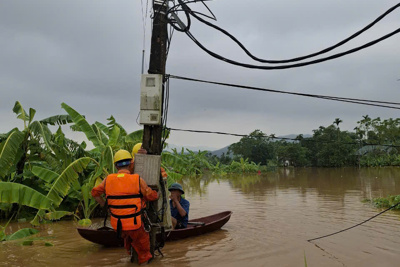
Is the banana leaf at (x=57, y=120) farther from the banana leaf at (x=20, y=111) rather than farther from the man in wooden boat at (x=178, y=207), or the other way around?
the man in wooden boat at (x=178, y=207)

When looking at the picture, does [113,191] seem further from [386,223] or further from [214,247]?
[386,223]

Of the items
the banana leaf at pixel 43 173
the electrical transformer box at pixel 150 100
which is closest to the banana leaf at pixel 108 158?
the banana leaf at pixel 43 173

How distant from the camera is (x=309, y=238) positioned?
331 inches

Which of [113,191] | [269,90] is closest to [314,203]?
[269,90]

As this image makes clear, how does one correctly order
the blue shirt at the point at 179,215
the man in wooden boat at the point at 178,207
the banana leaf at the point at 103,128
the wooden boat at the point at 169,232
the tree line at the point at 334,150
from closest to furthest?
the wooden boat at the point at 169,232 → the man in wooden boat at the point at 178,207 → the blue shirt at the point at 179,215 → the banana leaf at the point at 103,128 → the tree line at the point at 334,150

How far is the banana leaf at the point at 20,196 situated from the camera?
23.7 ft

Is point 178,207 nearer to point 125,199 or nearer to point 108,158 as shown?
point 125,199

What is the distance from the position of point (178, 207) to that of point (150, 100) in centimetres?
305

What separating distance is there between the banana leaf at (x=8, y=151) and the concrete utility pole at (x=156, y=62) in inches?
188

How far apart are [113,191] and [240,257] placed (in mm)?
3087

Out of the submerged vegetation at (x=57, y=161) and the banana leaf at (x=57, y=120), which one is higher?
the banana leaf at (x=57, y=120)

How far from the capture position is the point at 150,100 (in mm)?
5633

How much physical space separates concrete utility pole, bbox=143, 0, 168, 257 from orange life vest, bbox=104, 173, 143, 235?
52 centimetres

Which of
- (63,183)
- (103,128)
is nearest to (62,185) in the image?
(63,183)
